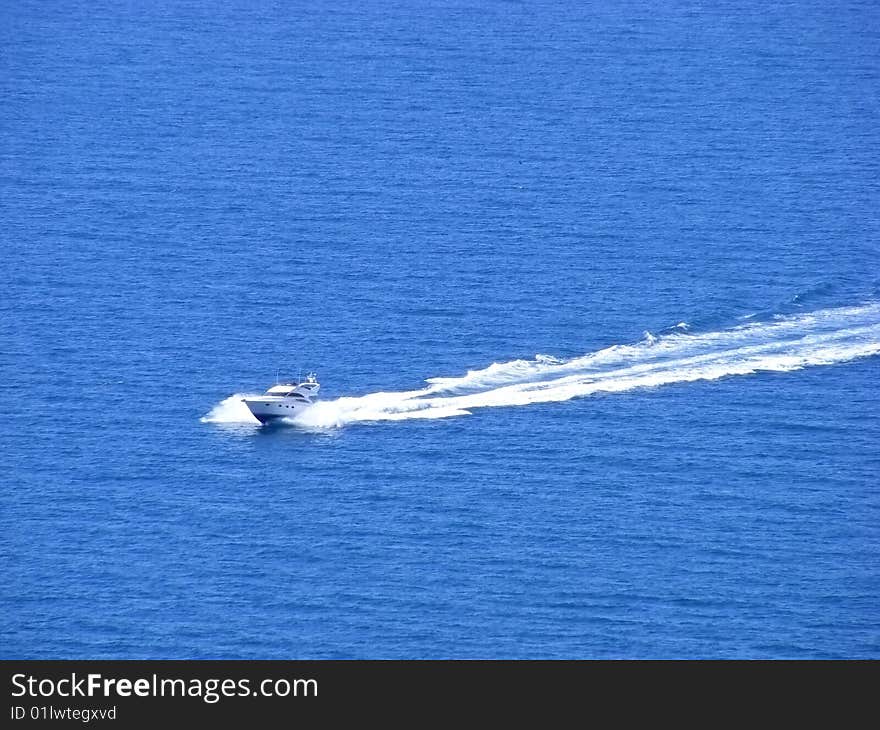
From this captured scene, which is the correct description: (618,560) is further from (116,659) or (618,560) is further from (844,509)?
(116,659)

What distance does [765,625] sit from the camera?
173 metres

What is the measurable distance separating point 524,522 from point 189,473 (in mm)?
29282

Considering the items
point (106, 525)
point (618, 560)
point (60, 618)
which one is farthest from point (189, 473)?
point (618, 560)
